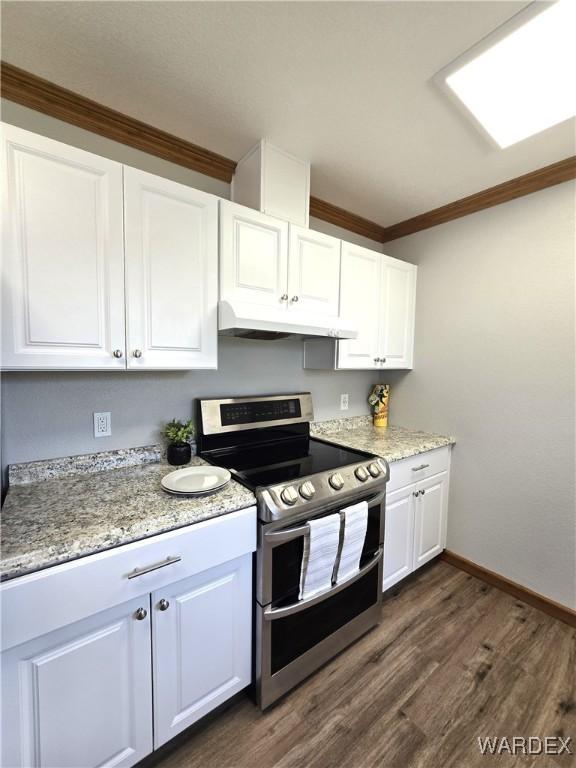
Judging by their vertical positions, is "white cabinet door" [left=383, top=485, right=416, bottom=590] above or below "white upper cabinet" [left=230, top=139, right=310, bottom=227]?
below

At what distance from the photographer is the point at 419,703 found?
1.38m

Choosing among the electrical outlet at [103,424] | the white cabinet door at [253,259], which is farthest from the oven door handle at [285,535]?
the white cabinet door at [253,259]

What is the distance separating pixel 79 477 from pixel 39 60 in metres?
1.61

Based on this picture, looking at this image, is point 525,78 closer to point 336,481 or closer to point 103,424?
point 336,481

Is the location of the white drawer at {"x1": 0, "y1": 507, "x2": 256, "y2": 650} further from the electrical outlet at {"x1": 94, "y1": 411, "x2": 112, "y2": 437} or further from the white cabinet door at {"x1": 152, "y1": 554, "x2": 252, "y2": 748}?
the electrical outlet at {"x1": 94, "y1": 411, "x2": 112, "y2": 437}

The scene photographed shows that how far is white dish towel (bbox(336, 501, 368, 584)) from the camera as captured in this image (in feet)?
4.74

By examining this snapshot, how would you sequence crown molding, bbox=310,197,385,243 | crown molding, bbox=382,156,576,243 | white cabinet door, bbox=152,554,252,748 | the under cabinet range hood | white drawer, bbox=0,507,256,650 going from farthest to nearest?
1. crown molding, bbox=310,197,385,243
2. crown molding, bbox=382,156,576,243
3. the under cabinet range hood
4. white cabinet door, bbox=152,554,252,748
5. white drawer, bbox=0,507,256,650

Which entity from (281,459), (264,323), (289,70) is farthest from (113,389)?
(289,70)

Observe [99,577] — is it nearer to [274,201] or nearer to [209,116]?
[274,201]

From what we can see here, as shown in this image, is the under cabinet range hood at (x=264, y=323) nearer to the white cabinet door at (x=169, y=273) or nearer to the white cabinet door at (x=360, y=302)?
the white cabinet door at (x=169, y=273)

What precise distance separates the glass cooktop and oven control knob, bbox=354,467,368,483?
0.05 m

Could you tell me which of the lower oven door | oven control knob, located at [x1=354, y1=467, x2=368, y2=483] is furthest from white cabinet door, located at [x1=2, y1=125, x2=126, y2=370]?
oven control knob, located at [x1=354, y1=467, x2=368, y2=483]

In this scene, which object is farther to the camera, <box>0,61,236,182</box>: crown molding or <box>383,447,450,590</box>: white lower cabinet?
<box>383,447,450,590</box>: white lower cabinet

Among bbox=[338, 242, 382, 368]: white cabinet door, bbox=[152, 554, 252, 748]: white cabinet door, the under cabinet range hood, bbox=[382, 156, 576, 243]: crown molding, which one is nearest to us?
bbox=[152, 554, 252, 748]: white cabinet door
